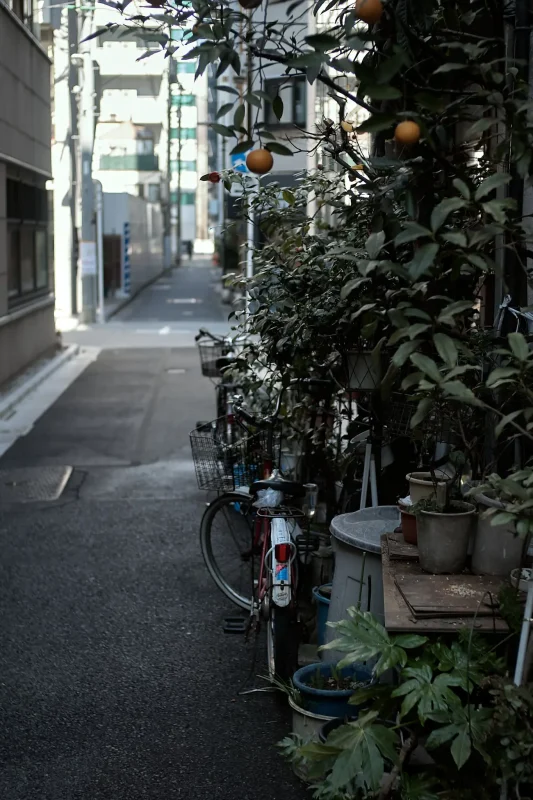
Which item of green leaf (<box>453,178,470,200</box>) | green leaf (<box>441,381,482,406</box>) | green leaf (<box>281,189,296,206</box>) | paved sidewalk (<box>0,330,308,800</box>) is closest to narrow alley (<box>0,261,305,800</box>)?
paved sidewalk (<box>0,330,308,800</box>)

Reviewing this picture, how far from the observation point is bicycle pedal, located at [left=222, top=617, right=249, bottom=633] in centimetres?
564

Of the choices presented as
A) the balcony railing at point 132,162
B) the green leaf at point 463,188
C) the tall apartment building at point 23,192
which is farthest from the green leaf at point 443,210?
the balcony railing at point 132,162

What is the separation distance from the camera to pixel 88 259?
92.3 ft

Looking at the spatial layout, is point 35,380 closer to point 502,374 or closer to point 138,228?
point 502,374

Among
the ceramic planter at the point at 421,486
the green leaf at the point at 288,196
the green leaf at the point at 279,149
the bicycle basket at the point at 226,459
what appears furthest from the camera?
the bicycle basket at the point at 226,459

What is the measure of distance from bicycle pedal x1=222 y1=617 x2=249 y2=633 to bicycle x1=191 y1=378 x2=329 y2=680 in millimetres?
A: 144

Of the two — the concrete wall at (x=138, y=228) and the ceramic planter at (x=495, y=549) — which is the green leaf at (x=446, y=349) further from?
the concrete wall at (x=138, y=228)

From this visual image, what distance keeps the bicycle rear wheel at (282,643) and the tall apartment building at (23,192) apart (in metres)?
10.6

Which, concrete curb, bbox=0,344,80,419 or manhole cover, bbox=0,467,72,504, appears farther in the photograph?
concrete curb, bbox=0,344,80,419

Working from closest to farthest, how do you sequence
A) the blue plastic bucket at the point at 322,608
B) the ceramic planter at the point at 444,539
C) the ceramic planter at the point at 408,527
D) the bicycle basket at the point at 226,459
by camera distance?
the ceramic planter at the point at 444,539, the ceramic planter at the point at 408,527, the blue plastic bucket at the point at 322,608, the bicycle basket at the point at 226,459

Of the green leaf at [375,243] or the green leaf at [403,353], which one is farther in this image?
the green leaf at [375,243]

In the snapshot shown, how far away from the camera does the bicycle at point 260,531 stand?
16.4 feet

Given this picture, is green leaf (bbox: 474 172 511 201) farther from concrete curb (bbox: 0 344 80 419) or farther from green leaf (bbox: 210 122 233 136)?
concrete curb (bbox: 0 344 80 419)

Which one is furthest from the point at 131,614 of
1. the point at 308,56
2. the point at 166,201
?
the point at 166,201
